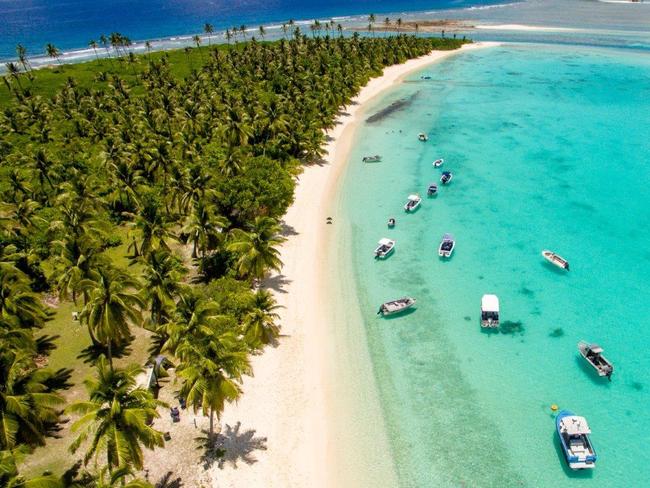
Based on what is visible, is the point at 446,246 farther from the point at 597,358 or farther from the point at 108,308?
the point at 108,308

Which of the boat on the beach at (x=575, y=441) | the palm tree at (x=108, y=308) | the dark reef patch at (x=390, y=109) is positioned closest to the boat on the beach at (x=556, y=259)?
the boat on the beach at (x=575, y=441)

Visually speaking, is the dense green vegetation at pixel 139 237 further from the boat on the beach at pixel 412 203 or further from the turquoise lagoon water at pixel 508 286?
the boat on the beach at pixel 412 203

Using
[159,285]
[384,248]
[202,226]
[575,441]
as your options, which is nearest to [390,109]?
[384,248]

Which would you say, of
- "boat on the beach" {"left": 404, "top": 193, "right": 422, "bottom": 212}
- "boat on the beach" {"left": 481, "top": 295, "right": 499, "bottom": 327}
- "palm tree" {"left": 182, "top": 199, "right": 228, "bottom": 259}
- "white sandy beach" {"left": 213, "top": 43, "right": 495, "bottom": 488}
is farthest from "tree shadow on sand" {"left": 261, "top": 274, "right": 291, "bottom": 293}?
"boat on the beach" {"left": 404, "top": 193, "right": 422, "bottom": 212}

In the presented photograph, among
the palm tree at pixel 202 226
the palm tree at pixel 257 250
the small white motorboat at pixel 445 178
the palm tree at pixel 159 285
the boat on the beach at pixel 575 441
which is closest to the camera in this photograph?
the boat on the beach at pixel 575 441

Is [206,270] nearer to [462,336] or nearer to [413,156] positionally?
[462,336]

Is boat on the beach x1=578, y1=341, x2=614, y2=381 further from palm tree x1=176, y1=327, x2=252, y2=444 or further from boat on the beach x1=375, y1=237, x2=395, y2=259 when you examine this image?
palm tree x1=176, y1=327, x2=252, y2=444
